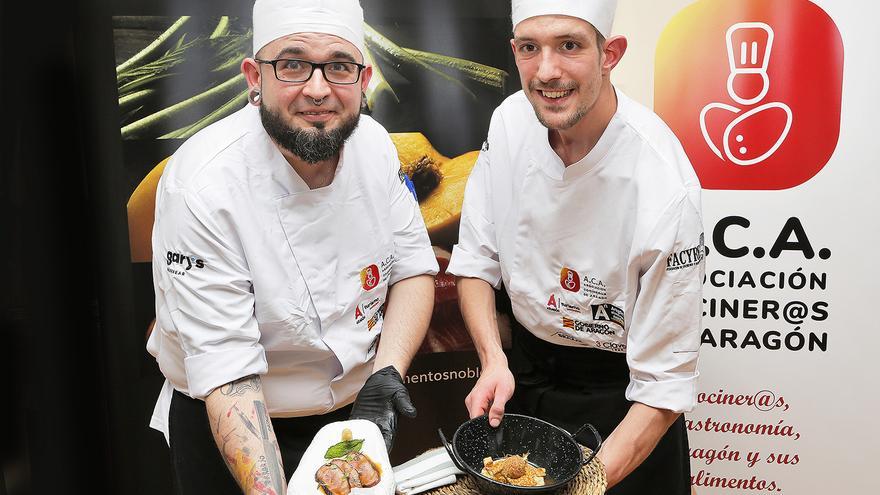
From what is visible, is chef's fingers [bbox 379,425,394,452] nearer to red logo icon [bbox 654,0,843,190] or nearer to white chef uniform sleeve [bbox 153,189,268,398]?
white chef uniform sleeve [bbox 153,189,268,398]

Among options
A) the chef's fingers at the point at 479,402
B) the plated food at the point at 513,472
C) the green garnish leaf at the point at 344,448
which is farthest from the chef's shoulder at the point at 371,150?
the plated food at the point at 513,472

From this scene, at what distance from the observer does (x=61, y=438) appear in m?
2.38

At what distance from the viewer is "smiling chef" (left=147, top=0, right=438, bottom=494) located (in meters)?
1.63

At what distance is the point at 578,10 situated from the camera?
1673 millimetres

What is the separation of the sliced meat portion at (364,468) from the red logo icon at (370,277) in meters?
0.58

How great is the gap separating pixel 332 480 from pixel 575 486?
523 mm

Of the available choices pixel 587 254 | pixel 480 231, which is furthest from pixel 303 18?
pixel 587 254

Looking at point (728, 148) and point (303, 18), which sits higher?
point (303, 18)

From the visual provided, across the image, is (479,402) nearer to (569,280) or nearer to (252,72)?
(569,280)

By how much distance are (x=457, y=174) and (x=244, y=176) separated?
1.02m

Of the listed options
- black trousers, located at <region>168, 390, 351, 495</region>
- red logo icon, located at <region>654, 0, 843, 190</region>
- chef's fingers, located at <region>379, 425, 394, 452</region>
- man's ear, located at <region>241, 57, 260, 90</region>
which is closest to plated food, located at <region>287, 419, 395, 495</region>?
chef's fingers, located at <region>379, 425, 394, 452</region>

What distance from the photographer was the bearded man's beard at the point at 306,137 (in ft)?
5.70

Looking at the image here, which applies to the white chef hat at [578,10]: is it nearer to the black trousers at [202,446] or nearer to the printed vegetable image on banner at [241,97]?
the printed vegetable image on banner at [241,97]

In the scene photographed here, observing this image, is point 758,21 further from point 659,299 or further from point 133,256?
point 133,256
